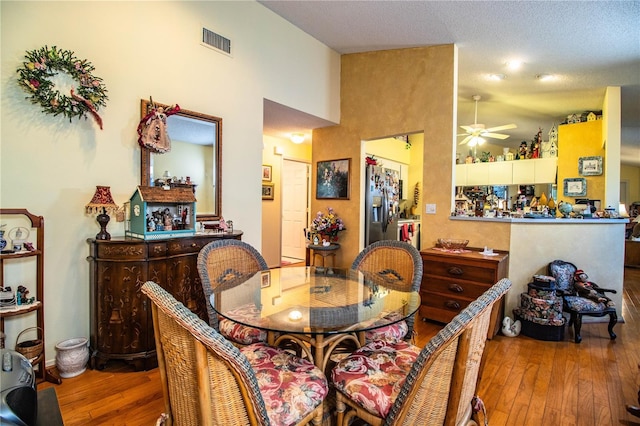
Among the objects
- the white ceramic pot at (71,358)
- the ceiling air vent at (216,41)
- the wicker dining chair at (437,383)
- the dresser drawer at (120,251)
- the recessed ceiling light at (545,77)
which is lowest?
the white ceramic pot at (71,358)

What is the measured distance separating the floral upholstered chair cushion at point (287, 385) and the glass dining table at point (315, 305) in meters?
0.14

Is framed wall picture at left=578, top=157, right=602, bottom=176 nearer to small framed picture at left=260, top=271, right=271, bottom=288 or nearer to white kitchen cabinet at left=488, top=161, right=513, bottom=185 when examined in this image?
white kitchen cabinet at left=488, top=161, right=513, bottom=185

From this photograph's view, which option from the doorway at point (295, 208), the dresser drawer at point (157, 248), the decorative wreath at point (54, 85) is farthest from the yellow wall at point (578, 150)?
the decorative wreath at point (54, 85)

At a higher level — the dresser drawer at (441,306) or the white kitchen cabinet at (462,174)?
the white kitchen cabinet at (462,174)

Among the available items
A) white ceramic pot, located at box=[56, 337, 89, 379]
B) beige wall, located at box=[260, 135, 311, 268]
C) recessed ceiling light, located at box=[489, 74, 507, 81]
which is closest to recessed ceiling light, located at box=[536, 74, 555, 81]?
recessed ceiling light, located at box=[489, 74, 507, 81]

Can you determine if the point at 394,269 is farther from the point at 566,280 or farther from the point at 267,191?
the point at 267,191

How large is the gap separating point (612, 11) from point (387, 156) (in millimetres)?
3504

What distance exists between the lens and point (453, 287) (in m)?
3.19

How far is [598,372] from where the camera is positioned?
7.93ft

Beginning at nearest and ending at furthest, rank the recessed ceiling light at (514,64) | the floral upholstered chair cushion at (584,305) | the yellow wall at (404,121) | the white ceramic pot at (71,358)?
the white ceramic pot at (71,358), the floral upholstered chair cushion at (584,305), the yellow wall at (404,121), the recessed ceiling light at (514,64)

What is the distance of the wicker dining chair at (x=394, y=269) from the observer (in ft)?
6.55

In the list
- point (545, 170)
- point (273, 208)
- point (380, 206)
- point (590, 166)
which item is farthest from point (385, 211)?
point (590, 166)

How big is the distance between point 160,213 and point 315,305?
1.62 metres

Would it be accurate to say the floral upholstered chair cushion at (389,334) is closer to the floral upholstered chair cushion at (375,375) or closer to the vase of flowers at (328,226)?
the floral upholstered chair cushion at (375,375)
